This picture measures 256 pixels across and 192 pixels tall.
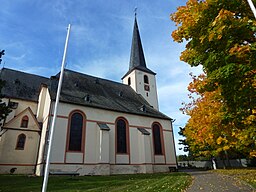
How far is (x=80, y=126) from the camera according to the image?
61.6 ft

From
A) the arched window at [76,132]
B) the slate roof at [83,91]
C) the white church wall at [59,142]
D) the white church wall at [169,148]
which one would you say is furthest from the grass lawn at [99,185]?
the white church wall at [169,148]

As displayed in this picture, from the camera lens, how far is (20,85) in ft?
81.8

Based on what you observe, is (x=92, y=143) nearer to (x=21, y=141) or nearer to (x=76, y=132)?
(x=76, y=132)

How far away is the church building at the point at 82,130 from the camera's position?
695 inches

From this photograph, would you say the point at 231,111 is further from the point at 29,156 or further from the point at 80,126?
the point at 29,156

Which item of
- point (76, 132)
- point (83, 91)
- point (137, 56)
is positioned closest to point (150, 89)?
point (137, 56)

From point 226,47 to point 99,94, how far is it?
19103 millimetres

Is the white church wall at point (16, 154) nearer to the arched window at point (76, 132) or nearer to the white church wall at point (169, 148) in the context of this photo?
the arched window at point (76, 132)


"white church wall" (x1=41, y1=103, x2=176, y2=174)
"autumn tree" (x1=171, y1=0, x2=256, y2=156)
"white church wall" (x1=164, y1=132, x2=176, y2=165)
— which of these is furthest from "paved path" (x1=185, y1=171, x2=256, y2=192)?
"white church wall" (x1=164, y1=132, x2=176, y2=165)

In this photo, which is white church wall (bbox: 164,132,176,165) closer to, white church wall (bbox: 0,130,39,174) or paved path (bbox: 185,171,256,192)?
paved path (bbox: 185,171,256,192)

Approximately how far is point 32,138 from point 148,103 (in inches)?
654

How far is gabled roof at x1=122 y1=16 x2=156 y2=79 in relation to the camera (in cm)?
3249

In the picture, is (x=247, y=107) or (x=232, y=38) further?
(x=247, y=107)

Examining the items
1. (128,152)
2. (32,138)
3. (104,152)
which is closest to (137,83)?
(128,152)
